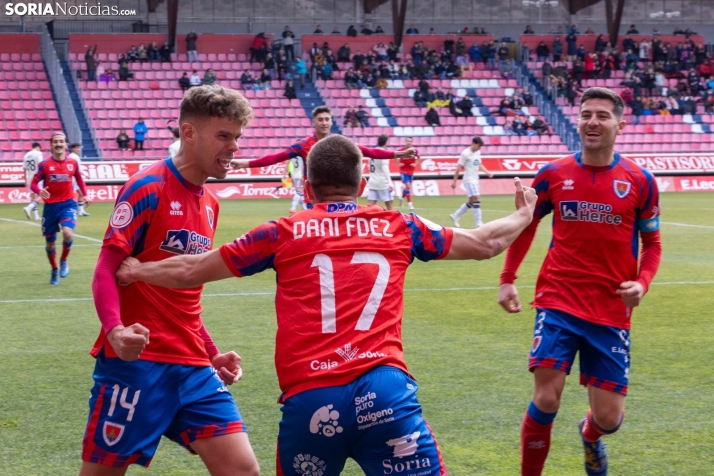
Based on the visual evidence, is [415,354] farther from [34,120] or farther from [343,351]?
[34,120]

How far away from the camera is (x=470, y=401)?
271 inches

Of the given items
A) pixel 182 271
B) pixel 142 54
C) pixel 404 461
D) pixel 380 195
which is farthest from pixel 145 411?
pixel 142 54

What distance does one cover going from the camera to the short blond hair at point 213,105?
380 centimetres

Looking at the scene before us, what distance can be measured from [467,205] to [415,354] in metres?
13.3

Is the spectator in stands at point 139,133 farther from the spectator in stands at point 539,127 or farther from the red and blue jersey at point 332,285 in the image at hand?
the red and blue jersey at point 332,285

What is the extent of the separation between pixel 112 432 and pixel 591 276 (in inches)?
108

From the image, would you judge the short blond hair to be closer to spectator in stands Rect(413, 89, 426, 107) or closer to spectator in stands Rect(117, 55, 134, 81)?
spectator in stands Rect(117, 55, 134, 81)

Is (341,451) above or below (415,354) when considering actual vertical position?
above

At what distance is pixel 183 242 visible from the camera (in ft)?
12.6

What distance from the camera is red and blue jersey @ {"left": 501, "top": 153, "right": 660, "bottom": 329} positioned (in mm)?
5055

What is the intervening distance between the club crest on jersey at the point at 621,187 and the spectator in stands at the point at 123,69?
35.2 metres

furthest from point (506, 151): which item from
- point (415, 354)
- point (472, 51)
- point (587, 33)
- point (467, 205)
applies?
point (415, 354)

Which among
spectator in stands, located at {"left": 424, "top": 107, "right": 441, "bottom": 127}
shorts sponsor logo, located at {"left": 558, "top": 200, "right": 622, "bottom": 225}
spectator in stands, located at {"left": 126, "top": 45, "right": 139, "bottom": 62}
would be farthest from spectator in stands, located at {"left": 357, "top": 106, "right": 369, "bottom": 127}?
shorts sponsor logo, located at {"left": 558, "top": 200, "right": 622, "bottom": 225}

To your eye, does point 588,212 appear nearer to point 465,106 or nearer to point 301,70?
point 465,106
